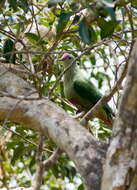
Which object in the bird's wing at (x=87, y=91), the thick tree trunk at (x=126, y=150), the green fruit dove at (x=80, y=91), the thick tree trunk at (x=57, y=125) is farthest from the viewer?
the bird's wing at (x=87, y=91)

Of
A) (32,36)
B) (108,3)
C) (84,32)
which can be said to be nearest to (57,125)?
(84,32)

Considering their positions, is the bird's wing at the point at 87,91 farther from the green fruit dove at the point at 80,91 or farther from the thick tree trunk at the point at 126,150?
the thick tree trunk at the point at 126,150

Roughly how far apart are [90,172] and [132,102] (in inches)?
15.1

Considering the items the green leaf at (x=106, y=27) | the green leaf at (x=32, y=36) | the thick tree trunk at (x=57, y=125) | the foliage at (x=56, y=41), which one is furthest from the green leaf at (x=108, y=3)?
the green leaf at (x=32, y=36)

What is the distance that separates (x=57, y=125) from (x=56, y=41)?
38.2 inches

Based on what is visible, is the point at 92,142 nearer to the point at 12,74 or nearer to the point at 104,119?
the point at 12,74

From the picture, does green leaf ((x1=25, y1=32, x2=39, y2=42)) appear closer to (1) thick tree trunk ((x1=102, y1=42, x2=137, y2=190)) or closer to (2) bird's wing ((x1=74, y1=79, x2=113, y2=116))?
(2) bird's wing ((x1=74, y1=79, x2=113, y2=116))

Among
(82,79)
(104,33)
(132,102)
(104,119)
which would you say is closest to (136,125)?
(132,102)

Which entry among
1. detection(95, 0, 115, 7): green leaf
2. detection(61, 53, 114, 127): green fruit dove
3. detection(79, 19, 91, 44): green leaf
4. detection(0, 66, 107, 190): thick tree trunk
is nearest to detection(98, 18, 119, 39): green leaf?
detection(79, 19, 91, 44): green leaf

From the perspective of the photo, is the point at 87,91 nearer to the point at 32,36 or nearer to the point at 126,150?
the point at 32,36

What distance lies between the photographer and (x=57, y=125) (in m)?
2.49

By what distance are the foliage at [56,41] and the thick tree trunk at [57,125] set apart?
0.09 meters

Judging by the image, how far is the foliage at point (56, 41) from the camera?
2752 millimetres

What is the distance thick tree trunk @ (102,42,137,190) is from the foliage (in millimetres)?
399
